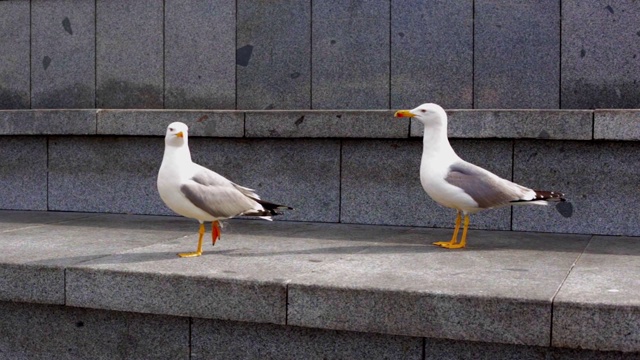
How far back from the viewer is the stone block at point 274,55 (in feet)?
31.1

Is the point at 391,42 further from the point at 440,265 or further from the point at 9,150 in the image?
the point at 9,150

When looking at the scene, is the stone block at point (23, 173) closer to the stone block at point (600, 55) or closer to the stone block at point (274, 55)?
the stone block at point (274, 55)

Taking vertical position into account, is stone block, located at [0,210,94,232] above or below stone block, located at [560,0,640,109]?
below

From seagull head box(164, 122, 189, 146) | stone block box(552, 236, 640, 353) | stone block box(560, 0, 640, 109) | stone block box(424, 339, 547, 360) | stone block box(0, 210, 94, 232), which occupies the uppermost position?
stone block box(560, 0, 640, 109)

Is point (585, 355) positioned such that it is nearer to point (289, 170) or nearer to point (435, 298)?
point (435, 298)

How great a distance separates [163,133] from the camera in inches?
358

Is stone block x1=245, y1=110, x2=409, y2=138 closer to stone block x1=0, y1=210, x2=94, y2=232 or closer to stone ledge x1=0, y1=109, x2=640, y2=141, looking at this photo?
stone ledge x1=0, y1=109, x2=640, y2=141

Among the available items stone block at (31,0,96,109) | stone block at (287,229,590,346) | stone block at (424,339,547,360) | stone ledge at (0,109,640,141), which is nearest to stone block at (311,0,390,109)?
stone ledge at (0,109,640,141)

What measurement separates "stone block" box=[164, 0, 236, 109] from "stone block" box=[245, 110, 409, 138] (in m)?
1.12

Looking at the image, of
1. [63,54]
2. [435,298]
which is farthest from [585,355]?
[63,54]

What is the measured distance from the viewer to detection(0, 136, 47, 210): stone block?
9.91 meters

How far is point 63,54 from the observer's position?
1037 cm

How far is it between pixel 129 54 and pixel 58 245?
11.9 feet

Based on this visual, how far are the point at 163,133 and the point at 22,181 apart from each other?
6.87 ft
